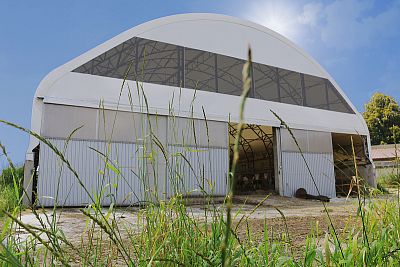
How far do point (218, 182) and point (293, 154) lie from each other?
3.30 meters

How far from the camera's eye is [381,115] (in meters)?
27.8

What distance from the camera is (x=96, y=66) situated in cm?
862

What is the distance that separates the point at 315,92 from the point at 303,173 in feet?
10.8

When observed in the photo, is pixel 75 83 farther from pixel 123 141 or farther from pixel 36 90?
pixel 123 141

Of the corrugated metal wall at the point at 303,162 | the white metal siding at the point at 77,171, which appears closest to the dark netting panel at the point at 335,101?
the corrugated metal wall at the point at 303,162

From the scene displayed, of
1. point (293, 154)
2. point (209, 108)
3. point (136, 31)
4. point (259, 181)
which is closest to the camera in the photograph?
point (136, 31)

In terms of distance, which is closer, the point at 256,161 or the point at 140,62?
the point at 140,62

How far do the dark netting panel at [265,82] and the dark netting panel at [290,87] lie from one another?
25cm

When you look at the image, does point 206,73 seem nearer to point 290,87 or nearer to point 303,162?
point 290,87

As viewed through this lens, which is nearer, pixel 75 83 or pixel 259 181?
pixel 75 83

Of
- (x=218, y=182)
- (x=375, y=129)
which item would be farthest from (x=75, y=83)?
(x=375, y=129)

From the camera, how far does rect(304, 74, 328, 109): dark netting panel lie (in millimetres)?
12484

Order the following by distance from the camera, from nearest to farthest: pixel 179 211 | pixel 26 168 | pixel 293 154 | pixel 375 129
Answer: pixel 179 211
pixel 26 168
pixel 293 154
pixel 375 129

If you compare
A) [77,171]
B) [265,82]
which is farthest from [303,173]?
[77,171]
